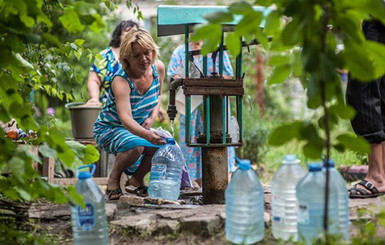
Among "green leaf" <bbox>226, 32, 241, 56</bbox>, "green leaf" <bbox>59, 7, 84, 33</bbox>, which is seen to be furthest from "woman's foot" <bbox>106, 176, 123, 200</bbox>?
"green leaf" <bbox>226, 32, 241, 56</bbox>

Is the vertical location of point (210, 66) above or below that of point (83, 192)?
above

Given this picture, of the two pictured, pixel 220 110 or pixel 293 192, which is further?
pixel 220 110

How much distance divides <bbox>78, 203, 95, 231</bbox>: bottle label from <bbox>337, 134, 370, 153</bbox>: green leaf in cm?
129

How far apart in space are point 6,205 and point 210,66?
2.51 meters

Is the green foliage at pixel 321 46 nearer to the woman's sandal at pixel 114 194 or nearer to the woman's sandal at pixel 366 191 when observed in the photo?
the woman's sandal at pixel 366 191

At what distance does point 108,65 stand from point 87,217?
3.32 metres

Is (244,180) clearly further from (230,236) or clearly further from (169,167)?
(169,167)

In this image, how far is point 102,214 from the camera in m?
2.79

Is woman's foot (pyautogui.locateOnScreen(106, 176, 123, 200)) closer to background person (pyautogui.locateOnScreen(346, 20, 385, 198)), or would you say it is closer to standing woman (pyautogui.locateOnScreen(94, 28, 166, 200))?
standing woman (pyautogui.locateOnScreen(94, 28, 166, 200))

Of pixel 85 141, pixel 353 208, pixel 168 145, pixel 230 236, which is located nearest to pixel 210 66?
pixel 168 145

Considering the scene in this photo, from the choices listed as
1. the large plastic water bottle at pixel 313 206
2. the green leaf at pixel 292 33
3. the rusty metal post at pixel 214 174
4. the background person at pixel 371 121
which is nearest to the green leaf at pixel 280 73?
the green leaf at pixel 292 33

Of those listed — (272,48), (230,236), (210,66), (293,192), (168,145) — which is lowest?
(230,236)

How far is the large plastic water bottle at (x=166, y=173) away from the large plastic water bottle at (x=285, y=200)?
139 centimetres

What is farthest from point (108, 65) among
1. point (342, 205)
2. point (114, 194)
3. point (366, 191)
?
point (342, 205)
